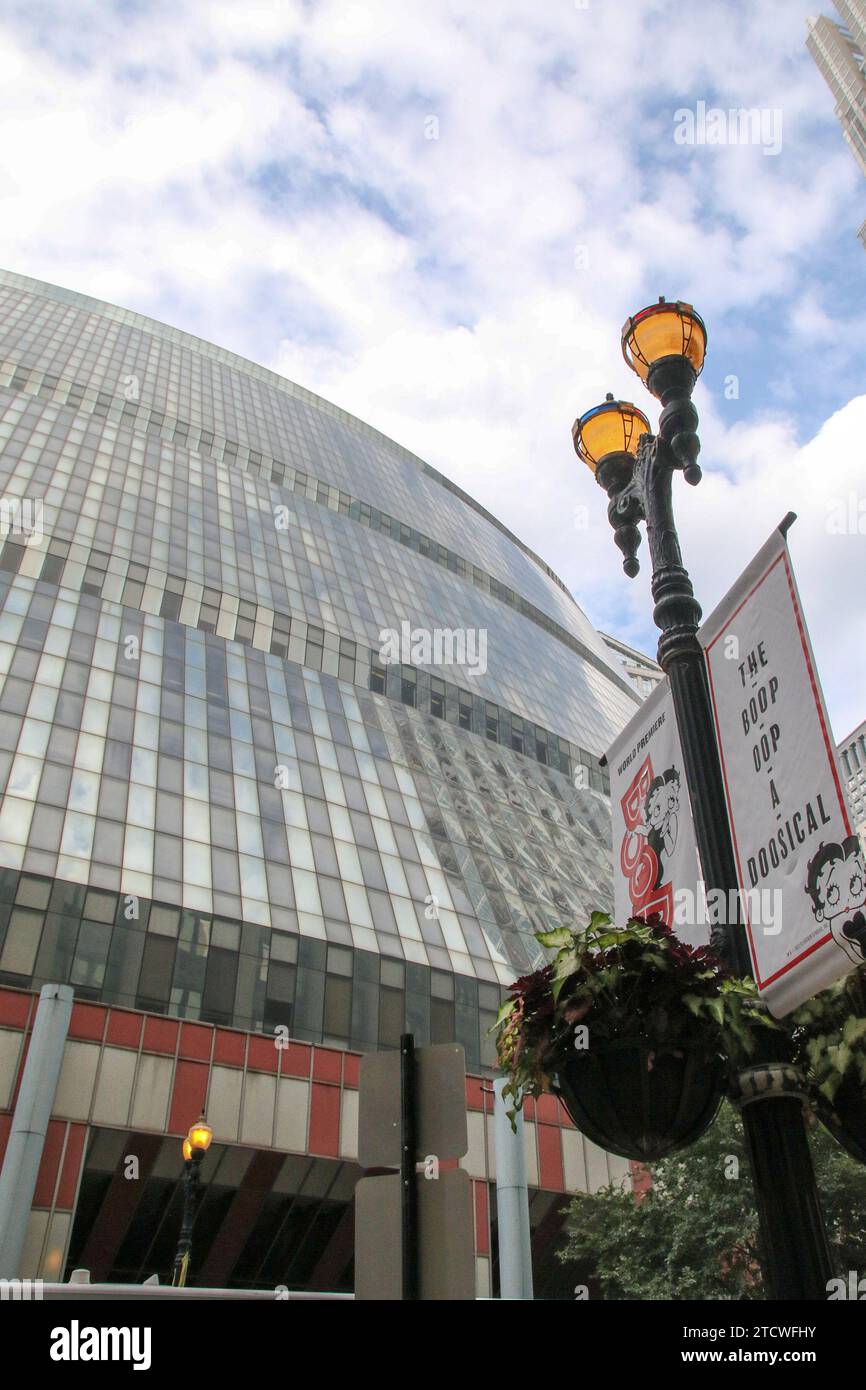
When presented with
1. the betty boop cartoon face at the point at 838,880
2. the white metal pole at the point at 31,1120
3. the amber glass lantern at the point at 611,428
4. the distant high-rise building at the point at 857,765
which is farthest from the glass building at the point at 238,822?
the distant high-rise building at the point at 857,765

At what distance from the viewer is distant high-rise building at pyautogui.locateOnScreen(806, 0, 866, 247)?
4624 inches

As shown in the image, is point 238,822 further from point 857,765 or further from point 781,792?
point 857,765

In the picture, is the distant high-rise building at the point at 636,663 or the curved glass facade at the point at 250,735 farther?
the distant high-rise building at the point at 636,663

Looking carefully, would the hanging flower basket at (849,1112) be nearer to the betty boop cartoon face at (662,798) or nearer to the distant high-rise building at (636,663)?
the betty boop cartoon face at (662,798)

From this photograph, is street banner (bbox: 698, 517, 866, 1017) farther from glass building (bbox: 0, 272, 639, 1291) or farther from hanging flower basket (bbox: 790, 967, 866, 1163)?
glass building (bbox: 0, 272, 639, 1291)

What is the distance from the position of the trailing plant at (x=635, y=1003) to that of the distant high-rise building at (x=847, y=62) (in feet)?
448

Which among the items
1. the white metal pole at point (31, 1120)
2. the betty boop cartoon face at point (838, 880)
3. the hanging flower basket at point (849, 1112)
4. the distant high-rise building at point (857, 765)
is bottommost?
the hanging flower basket at point (849, 1112)

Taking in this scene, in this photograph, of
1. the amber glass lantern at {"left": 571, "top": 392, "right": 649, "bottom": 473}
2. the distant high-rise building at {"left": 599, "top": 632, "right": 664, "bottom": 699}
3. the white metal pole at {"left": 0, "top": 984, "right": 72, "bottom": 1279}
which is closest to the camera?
the amber glass lantern at {"left": 571, "top": 392, "right": 649, "bottom": 473}

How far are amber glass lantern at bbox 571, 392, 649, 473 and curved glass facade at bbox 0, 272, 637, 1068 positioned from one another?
731 inches

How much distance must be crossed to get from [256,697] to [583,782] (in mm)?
16880

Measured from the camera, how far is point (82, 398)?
51.0 metres

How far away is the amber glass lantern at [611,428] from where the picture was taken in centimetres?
858

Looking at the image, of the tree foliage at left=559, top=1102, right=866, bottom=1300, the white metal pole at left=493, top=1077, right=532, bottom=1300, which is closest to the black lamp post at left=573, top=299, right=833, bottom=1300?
the tree foliage at left=559, top=1102, right=866, bottom=1300

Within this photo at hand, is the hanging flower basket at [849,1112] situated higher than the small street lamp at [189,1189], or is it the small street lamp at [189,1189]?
the small street lamp at [189,1189]
